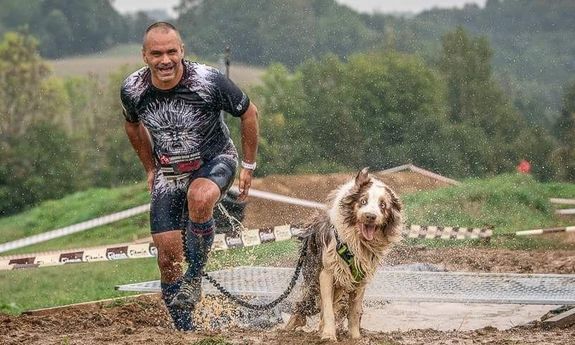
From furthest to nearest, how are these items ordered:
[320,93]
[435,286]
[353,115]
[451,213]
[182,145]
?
[320,93] < [353,115] < [451,213] < [435,286] < [182,145]

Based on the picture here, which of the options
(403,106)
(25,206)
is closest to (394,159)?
(403,106)

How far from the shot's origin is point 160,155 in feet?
28.0

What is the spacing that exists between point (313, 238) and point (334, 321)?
713 mm

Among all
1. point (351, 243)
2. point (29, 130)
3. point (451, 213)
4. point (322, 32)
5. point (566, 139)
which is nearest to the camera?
point (351, 243)

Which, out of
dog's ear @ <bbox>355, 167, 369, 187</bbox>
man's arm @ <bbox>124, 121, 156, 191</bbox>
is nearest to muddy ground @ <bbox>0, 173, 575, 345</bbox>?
dog's ear @ <bbox>355, 167, 369, 187</bbox>

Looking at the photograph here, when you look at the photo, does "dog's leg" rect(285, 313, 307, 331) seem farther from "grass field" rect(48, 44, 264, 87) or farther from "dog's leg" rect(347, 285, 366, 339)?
"grass field" rect(48, 44, 264, 87)

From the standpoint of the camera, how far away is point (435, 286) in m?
9.91

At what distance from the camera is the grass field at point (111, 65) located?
38.9 m

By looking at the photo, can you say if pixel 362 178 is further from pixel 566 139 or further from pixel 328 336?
pixel 566 139

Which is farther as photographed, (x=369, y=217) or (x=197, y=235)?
(x=197, y=235)

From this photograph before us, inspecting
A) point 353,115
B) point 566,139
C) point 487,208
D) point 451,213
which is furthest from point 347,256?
point 566,139

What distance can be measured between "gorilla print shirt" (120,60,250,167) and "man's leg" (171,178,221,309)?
11.5 inches

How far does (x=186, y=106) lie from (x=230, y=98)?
0.31 m

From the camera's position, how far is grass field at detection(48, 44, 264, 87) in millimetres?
38906
